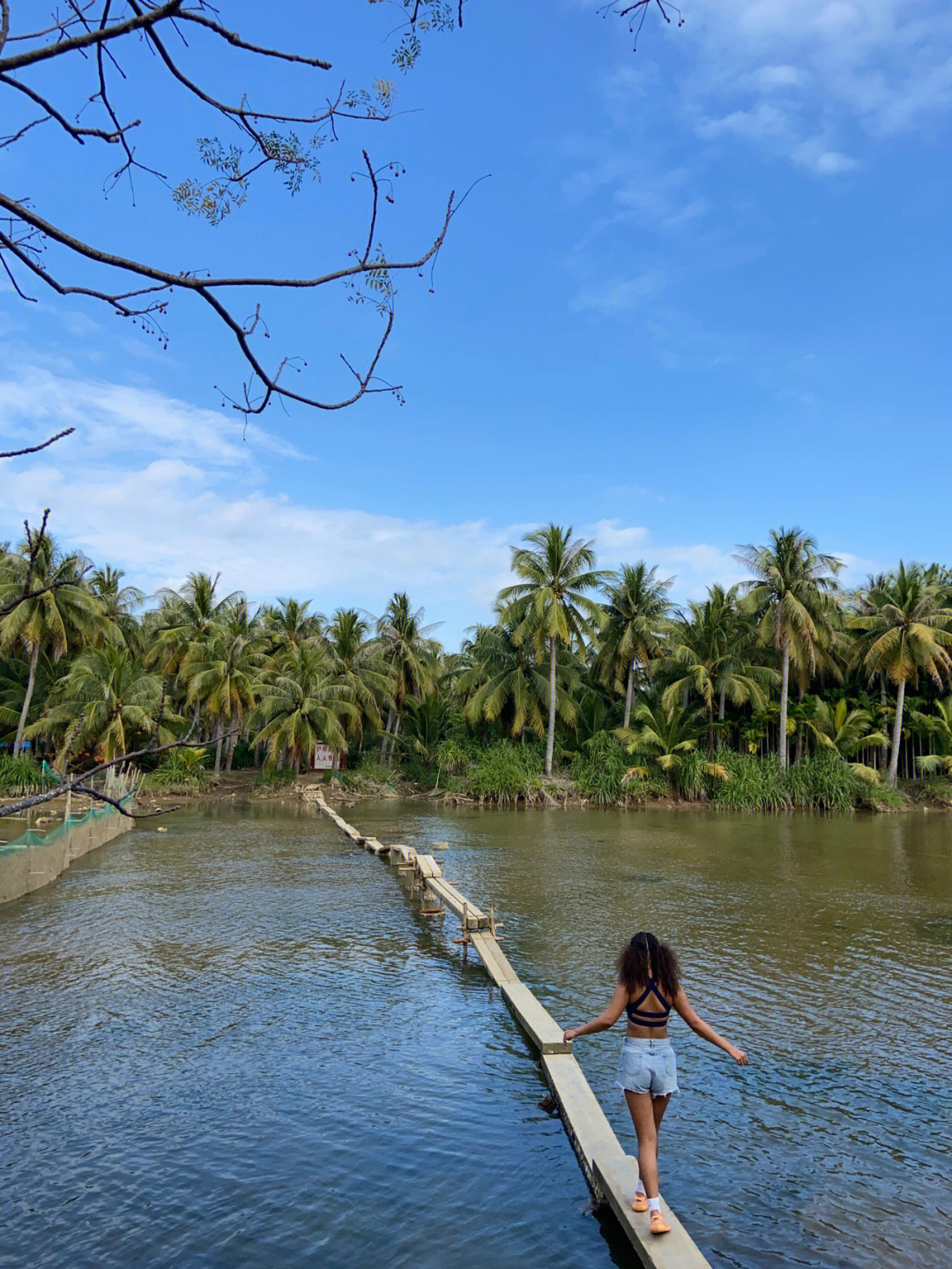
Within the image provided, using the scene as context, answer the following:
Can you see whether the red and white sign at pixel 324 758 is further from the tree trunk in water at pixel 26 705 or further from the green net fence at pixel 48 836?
the green net fence at pixel 48 836

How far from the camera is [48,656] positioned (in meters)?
40.7

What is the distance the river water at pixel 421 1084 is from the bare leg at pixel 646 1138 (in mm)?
487

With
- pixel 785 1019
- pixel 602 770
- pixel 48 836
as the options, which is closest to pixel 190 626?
pixel 602 770

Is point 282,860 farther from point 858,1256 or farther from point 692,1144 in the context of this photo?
point 858,1256

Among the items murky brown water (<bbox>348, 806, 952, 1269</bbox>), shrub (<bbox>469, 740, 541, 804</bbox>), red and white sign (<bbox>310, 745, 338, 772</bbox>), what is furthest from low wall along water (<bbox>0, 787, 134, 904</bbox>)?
shrub (<bbox>469, 740, 541, 804</bbox>)

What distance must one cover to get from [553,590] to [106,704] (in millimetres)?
17944

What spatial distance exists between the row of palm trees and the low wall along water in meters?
13.5

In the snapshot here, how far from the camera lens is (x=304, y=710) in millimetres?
37344

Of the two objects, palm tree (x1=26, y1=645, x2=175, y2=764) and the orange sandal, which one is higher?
palm tree (x1=26, y1=645, x2=175, y2=764)

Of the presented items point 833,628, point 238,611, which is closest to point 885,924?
point 833,628

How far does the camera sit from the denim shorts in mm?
4461

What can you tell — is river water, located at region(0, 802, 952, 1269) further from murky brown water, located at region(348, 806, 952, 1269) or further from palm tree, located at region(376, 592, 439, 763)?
palm tree, located at region(376, 592, 439, 763)

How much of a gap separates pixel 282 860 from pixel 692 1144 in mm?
14194

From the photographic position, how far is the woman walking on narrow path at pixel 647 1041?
442 centimetres
